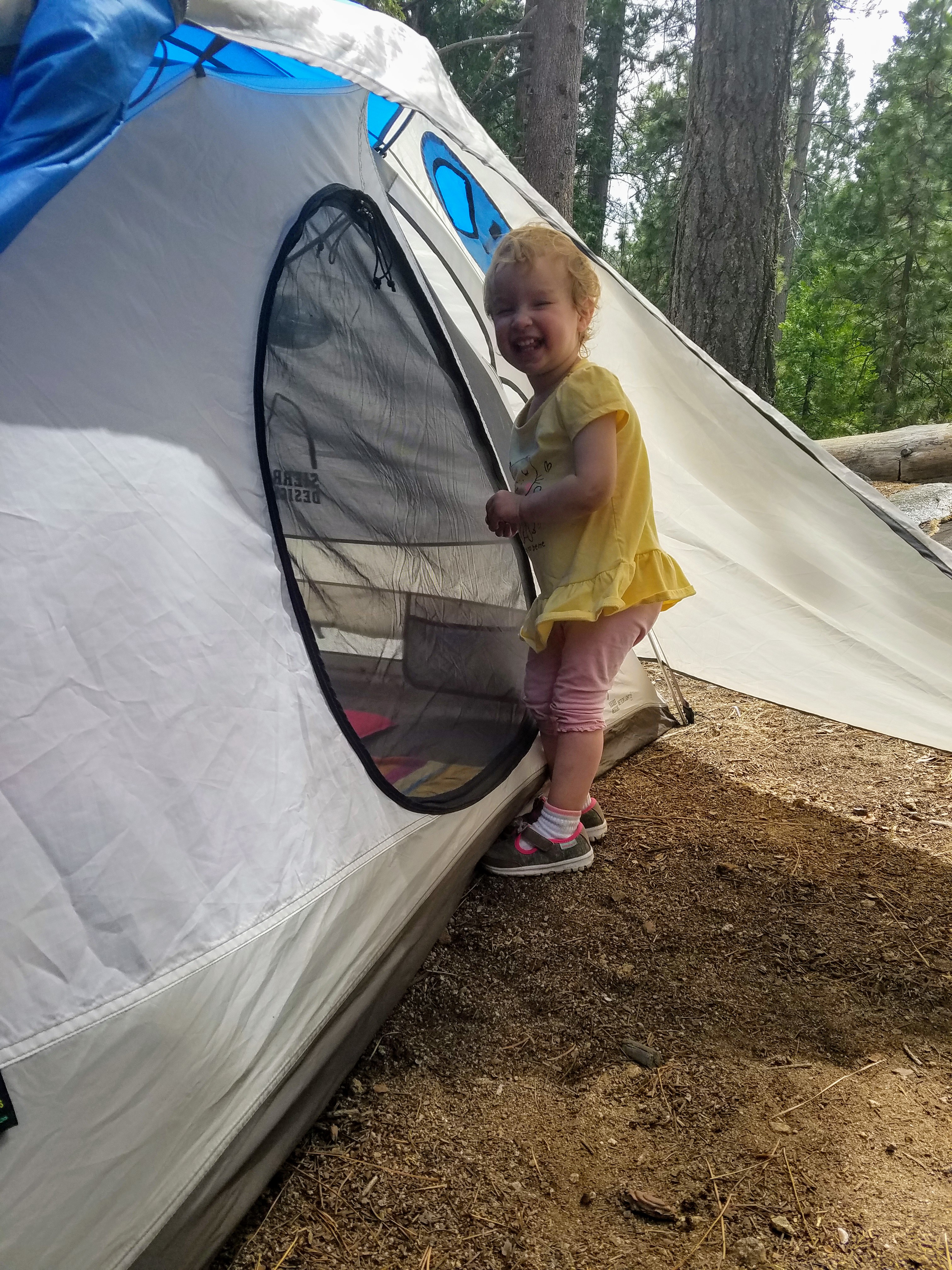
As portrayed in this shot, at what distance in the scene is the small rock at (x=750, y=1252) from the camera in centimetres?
124

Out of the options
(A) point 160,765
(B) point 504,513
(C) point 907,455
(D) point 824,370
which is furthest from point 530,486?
(D) point 824,370

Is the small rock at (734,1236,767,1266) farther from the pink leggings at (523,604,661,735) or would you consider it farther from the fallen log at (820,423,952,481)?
the fallen log at (820,423,952,481)

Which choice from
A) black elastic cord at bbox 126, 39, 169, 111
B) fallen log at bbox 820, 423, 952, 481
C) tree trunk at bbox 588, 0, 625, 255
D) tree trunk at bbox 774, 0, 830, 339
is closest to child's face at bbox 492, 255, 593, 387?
black elastic cord at bbox 126, 39, 169, 111

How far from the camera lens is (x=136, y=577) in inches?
50.1

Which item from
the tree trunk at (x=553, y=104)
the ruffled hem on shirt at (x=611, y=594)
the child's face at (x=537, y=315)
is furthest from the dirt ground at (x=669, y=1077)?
the tree trunk at (x=553, y=104)

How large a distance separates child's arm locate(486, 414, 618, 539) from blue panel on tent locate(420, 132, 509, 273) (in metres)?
0.66

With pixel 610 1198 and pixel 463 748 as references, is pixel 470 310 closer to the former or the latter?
pixel 463 748

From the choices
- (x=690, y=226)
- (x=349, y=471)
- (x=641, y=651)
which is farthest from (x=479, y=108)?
(x=349, y=471)

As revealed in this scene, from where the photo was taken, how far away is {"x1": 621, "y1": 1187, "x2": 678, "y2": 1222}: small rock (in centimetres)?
132

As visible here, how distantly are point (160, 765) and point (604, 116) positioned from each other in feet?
60.4

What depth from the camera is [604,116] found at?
16.7 metres

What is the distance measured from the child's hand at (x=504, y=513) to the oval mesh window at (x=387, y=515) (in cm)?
15

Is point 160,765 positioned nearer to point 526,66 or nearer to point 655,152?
point 526,66

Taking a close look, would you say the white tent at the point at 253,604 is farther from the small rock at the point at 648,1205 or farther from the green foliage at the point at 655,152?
the green foliage at the point at 655,152
